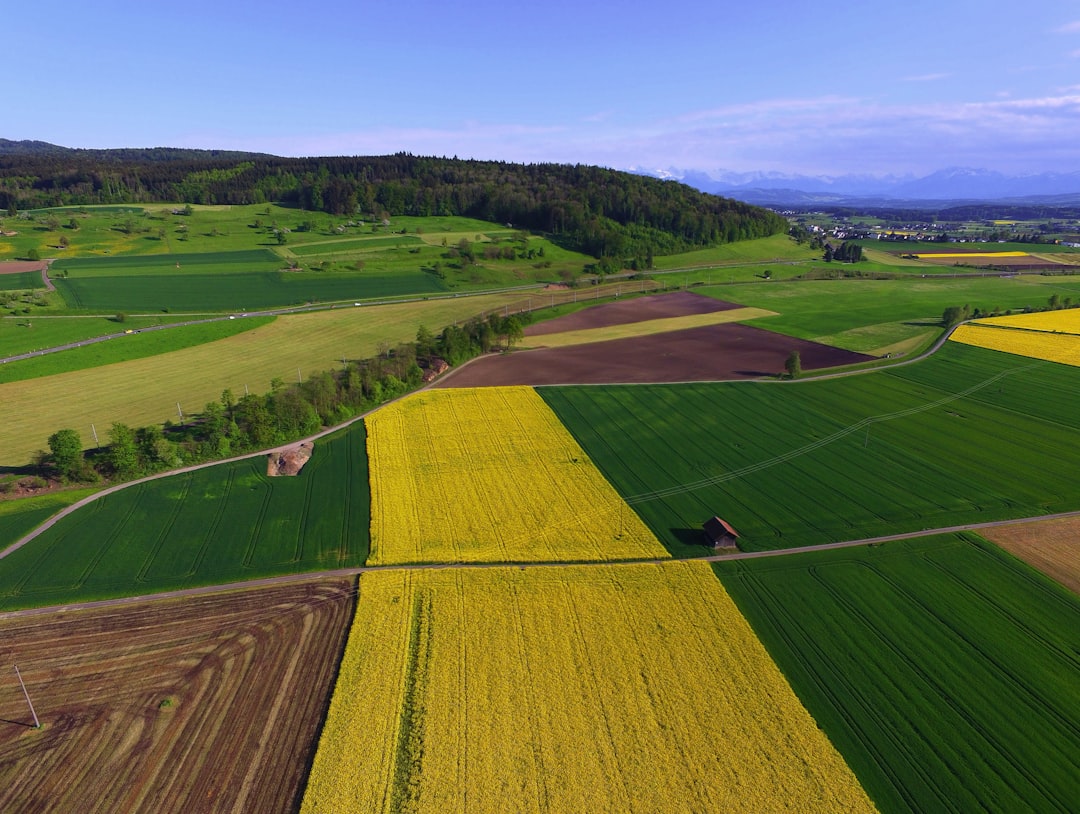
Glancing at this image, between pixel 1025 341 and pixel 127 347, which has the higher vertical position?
pixel 1025 341

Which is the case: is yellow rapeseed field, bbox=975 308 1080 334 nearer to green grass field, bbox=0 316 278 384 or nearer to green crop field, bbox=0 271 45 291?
green grass field, bbox=0 316 278 384

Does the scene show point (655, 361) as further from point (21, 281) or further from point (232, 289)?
point (21, 281)

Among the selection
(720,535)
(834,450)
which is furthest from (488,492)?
(834,450)

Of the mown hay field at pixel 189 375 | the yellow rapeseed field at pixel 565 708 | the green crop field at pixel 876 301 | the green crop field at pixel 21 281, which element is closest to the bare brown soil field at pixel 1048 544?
the yellow rapeseed field at pixel 565 708

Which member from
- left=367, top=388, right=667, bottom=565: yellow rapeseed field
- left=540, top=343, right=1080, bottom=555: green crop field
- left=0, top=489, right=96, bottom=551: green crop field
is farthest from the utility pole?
left=540, top=343, right=1080, bottom=555: green crop field

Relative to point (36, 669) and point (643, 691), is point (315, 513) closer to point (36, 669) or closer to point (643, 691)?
point (36, 669)


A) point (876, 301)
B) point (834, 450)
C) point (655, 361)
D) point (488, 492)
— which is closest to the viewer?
point (488, 492)
